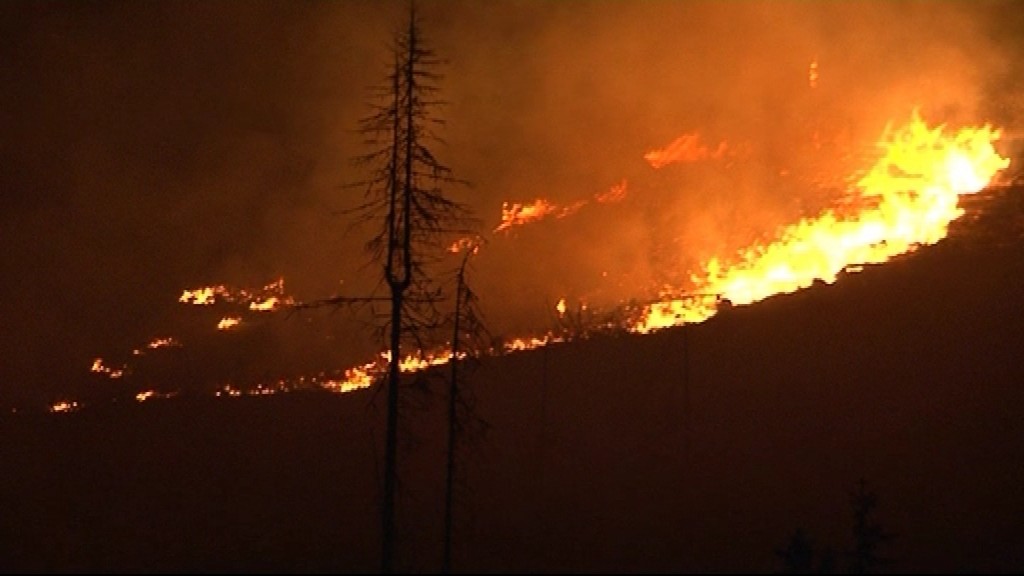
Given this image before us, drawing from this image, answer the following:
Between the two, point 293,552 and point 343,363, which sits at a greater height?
point 343,363

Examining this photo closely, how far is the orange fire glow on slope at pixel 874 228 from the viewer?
39812 mm

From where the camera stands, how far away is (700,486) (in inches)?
1077

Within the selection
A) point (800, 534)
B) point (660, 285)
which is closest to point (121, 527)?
point (800, 534)

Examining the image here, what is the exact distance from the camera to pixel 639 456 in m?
29.2

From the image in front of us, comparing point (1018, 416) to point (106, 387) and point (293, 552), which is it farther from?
point (106, 387)

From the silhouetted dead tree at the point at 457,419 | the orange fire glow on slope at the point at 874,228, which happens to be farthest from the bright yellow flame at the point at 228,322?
the orange fire glow on slope at the point at 874,228

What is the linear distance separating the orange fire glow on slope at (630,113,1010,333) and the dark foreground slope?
7.66 feet

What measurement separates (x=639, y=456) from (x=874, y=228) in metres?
19.9

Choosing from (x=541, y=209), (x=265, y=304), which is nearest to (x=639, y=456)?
(x=265, y=304)

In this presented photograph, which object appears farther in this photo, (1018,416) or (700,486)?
(1018,416)

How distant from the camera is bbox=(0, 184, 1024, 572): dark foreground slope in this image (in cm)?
2436

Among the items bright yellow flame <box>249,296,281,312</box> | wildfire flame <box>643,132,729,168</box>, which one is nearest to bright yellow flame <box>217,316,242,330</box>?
bright yellow flame <box>249,296,281,312</box>

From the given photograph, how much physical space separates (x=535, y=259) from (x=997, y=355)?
23.3 m

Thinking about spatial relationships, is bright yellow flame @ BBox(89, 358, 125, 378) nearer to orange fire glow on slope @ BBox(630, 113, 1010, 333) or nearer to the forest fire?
the forest fire
